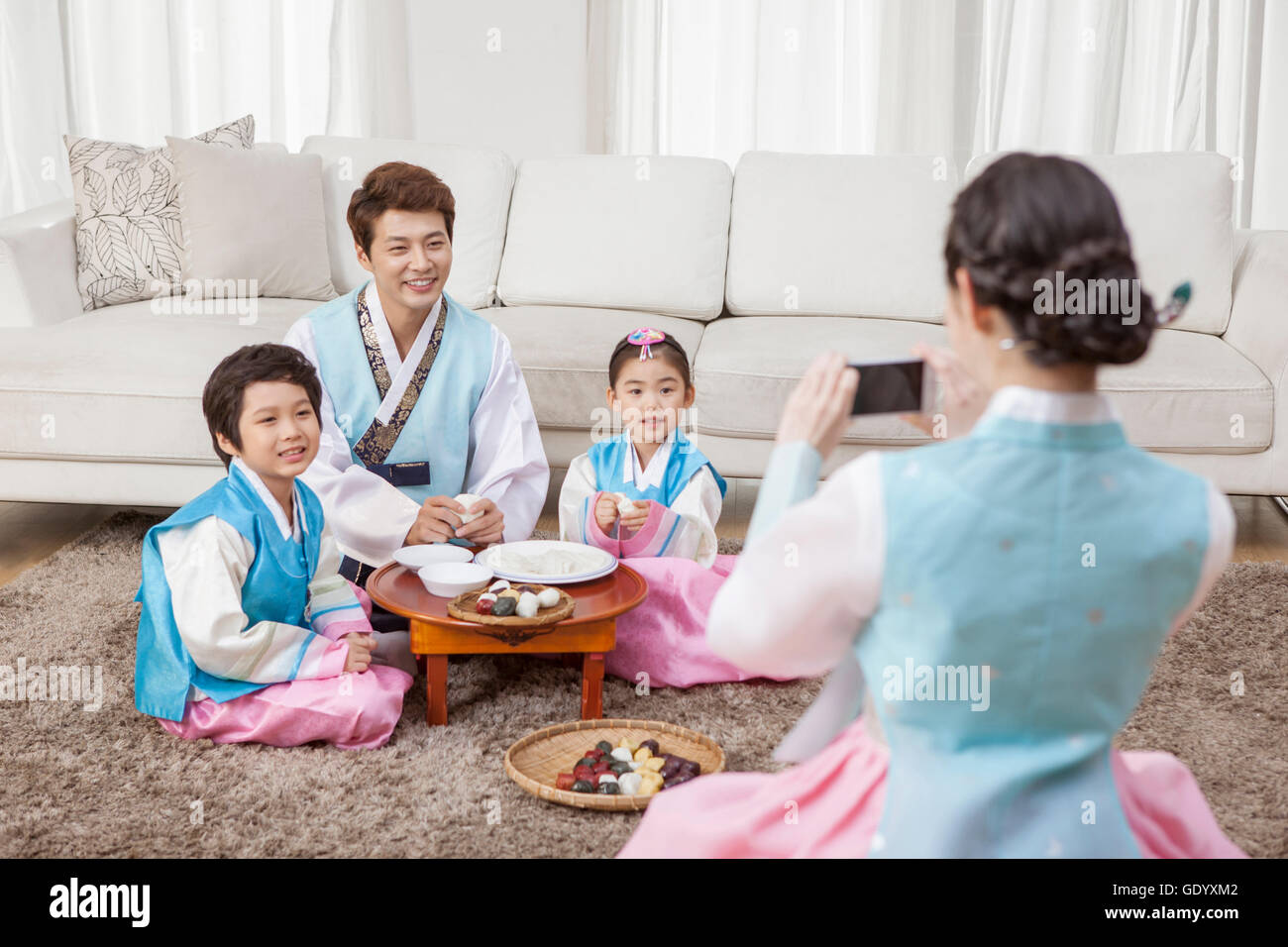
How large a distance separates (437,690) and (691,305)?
1.82m

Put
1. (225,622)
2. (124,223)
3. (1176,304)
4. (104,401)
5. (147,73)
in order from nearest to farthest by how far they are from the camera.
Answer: (1176,304) < (225,622) < (104,401) < (124,223) < (147,73)

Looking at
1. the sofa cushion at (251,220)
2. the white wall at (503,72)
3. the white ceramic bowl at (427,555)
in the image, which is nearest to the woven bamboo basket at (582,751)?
the white ceramic bowl at (427,555)

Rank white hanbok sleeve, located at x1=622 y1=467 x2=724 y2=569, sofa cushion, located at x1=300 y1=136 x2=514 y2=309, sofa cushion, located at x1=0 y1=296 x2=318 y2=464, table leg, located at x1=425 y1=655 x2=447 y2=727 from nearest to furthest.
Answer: table leg, located at x1=425 y1=655 x2=447 y2=727
white hanbok sleeve, located at x1=622 y1=467 x2=724 y2=569
sofa cushion, located at x1=0 y1=296 x2=318 y2=464
sofa cushion, located at x1=300 y1=136 x2=514 y2=309

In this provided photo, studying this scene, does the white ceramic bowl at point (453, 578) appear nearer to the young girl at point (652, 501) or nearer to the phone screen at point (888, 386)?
the young girl at point (652, 501)

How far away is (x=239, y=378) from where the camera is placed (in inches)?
79.7

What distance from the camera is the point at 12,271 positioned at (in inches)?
125

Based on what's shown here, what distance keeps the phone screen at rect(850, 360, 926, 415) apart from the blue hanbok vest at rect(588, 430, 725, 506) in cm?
144

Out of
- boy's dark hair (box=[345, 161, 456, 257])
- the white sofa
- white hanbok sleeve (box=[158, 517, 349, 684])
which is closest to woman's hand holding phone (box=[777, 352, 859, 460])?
white hanbok sleeve (box=[158, 517, 349, 684])

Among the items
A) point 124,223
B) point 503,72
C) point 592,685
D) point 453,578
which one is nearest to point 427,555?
point 453,578

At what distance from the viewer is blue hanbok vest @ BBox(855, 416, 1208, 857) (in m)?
0.94

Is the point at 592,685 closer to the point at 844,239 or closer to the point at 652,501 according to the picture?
the point at 652,501

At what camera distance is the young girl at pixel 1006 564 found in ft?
3.05

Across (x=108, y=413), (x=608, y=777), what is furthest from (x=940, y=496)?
(x=108, y=413)

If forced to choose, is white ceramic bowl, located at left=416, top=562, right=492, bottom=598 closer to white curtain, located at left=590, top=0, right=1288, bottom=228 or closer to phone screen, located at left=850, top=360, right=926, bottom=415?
phone screen, located at left=850, top=360, right=926, bottom=415
